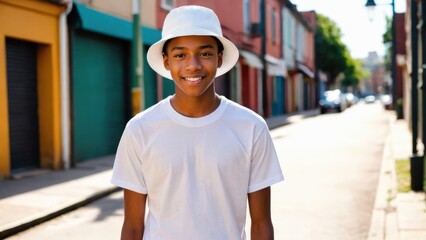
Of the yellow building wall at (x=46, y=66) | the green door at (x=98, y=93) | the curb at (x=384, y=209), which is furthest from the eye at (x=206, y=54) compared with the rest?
the green door at (x=98, y=93)

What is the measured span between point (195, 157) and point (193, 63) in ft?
1.09

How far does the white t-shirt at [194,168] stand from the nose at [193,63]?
17 centimetres

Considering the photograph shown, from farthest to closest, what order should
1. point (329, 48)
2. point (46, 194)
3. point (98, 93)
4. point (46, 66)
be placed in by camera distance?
point (329, 48), point (98, 93), point (46, 66), point (46, 194)

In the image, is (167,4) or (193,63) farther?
(167,4)

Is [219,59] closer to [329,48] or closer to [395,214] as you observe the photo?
[395,214]

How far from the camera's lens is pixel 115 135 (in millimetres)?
13750

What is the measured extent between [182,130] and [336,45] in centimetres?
5693

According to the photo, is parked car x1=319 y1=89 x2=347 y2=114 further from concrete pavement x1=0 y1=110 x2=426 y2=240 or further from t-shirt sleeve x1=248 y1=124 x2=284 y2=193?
t-shirt sleeve x1=248 y1=124 x2=284 y2=193

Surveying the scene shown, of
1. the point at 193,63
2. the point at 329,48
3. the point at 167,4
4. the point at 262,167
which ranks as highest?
the point at 329,48

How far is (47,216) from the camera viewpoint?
6.85m

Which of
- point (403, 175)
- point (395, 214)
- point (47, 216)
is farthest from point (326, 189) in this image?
point (47, 216)

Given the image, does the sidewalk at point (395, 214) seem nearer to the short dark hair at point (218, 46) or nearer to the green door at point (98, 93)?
the short dark hair at point (218, 46)

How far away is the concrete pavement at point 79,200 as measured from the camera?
6137 mm

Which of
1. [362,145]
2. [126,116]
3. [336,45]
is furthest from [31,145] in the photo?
[336,45]
